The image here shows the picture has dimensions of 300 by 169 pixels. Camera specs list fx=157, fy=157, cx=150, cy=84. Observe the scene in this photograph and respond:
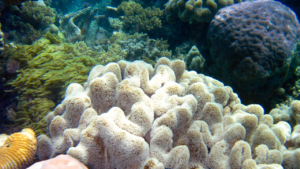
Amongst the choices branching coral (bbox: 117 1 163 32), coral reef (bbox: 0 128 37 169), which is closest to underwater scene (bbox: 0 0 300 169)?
coral reef (bbox: 0 128 37 169)

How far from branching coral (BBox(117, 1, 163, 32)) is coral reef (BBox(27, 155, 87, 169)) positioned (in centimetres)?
591

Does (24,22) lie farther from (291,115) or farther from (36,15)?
(291,115)

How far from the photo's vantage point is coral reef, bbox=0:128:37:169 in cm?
170

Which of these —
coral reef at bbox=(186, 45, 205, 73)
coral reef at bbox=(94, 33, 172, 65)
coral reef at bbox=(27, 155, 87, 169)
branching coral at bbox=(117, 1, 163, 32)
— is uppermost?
→ branching coral at bbox=(117, 1, 163, 32)

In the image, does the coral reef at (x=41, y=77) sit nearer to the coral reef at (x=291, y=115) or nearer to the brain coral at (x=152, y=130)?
the brain coral at (x=152, y=130)

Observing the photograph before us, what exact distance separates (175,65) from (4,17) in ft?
21.3

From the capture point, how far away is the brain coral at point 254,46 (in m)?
3.44

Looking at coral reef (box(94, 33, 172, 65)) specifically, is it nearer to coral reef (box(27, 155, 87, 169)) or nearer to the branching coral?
the branching coral

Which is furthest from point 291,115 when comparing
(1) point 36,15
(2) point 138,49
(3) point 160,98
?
(1) point 36,15

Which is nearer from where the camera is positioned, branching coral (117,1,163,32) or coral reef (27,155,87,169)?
coral reef (27,155,87,169)

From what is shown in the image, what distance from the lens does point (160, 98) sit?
184 centimetres

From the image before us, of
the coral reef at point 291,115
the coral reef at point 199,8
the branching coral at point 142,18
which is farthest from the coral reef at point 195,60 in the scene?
the coral reef at point 291,115

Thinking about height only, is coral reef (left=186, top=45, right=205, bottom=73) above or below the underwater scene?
below

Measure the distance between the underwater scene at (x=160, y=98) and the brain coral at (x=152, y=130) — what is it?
0.01m
